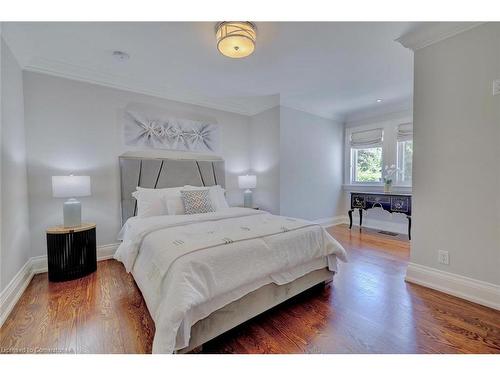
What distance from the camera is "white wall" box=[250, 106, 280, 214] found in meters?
4.00

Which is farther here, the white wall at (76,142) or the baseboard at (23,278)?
the white wall at (76,142)

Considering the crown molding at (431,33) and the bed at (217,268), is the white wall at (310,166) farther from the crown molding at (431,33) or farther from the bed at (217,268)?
the crown molding at (431,33)

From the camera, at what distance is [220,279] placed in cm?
145

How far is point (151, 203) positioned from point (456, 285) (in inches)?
127

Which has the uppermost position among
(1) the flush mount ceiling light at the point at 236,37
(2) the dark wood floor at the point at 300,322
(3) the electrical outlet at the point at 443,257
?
(1) the flush mount ceiling light at the point at 236,37

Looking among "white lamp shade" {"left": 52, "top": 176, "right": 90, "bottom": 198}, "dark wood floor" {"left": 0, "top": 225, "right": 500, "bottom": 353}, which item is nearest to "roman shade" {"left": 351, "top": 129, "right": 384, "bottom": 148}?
"dark wood floor" {"left": 0, "top": 225, "right": 500, "bottom": 353}

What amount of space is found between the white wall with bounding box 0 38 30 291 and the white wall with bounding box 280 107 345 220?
3.35 m

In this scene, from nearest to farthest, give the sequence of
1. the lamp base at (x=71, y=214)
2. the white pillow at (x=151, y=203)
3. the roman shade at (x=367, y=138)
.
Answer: the lamp base at (x=71, y=214) → the white pillow at (x=151, y=203) → the roman shade at (x=367, y=138)

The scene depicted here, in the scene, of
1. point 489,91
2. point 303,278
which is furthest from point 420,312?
point 489,91

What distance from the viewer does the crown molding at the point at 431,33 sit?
1918 millimetres

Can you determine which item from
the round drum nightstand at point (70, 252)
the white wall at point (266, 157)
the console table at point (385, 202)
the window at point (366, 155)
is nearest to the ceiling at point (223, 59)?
the white wall at point (266, 157)

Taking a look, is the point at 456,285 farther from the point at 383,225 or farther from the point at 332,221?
the point at 332,221

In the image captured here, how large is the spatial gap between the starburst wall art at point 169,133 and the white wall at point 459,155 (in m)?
2.87
